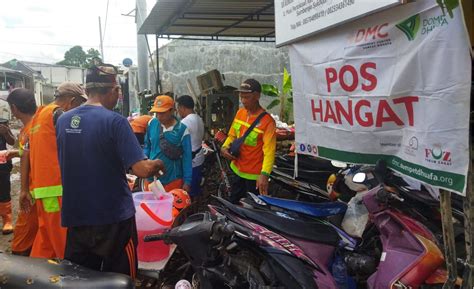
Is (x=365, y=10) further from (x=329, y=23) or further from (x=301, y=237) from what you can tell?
(x=301, y=237)

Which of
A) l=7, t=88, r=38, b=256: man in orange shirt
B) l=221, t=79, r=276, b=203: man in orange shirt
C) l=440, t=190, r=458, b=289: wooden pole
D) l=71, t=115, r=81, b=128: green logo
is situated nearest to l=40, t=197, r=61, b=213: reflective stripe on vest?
l=7, t=88, r=38, b=256: man in orange shirt

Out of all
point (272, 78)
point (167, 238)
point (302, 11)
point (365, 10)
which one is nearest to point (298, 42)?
point (302, 11)

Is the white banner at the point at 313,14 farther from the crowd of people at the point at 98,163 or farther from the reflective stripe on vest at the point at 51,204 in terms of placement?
the reflective stripe on vest at the point at 51,204

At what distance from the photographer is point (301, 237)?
110 inches

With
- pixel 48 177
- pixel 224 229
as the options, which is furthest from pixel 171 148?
pixel 224 229

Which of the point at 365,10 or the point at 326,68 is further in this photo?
the point at 326,68

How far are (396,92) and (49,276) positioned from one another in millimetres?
2051

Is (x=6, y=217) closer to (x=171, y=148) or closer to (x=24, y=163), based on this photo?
(x=24, y=163)

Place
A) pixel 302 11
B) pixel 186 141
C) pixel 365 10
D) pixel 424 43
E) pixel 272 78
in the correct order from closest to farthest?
pixel 424 43 → pixel 365 10 → pixel 302 11 → pixel 186 141 → pixel 272 78

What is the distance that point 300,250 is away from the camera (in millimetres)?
2697

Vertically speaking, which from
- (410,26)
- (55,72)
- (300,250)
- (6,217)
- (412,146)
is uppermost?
(55,72)

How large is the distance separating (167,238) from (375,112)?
1.54 meters

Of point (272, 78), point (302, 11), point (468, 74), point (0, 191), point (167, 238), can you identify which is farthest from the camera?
point (272, 78)

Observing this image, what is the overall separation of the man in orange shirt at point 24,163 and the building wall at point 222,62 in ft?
23.4
